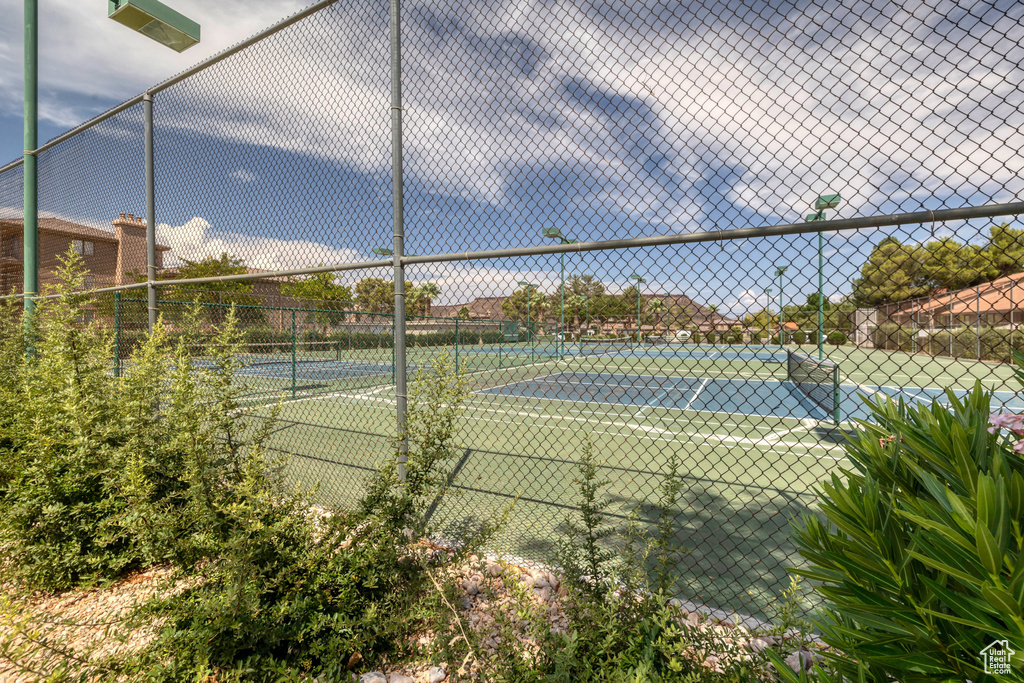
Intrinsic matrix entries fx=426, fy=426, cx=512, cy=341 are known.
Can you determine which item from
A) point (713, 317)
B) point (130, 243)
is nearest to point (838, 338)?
point (713, 317)

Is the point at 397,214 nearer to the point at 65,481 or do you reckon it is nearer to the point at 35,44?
the point at 65,481

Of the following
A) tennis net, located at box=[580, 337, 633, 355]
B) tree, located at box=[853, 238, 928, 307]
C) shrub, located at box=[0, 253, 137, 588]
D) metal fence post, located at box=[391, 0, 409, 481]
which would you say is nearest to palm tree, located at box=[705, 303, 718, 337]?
tree, located at box=[853, 238, 928, 307]

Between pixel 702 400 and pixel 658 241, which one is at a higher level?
pixel 658 241

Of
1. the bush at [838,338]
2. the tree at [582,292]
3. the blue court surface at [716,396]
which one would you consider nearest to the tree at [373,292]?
the tree at [582,292]

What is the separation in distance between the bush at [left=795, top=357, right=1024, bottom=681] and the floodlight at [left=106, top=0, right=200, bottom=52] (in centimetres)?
584

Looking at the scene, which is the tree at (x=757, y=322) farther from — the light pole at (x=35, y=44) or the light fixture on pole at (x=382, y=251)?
the light pole at (x=35, y=44)

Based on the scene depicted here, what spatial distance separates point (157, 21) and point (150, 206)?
1.69 m

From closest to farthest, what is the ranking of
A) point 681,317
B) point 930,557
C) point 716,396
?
point 930,557
point 681,317
point 716,396

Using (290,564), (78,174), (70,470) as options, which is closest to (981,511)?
(290,564)

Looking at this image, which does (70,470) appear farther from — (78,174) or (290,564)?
(78,174)

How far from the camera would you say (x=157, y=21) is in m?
3.88

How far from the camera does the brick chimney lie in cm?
495

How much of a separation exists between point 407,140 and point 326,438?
5.80 metres

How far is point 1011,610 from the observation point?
714mm
